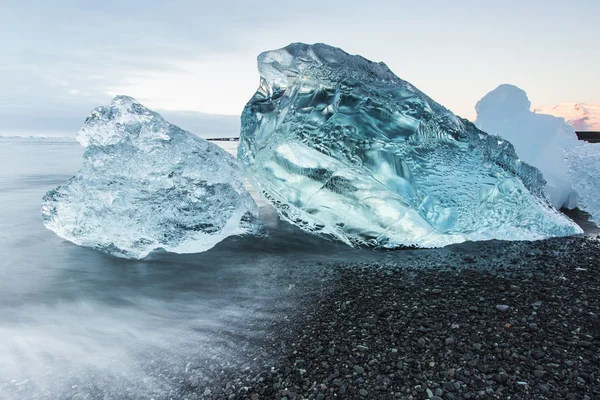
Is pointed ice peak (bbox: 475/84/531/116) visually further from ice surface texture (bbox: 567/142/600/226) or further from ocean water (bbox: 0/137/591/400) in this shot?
ocean water (bbox: 0/137/591/400)

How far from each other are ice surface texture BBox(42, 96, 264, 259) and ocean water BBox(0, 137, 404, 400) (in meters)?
0.26

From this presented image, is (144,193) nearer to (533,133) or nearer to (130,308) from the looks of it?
(130,308)

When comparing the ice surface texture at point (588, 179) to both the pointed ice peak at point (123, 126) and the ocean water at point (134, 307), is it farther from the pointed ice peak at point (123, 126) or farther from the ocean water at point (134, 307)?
the pointed ice peak at point (123, 126)

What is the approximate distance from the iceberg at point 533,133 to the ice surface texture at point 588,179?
103 centimetres

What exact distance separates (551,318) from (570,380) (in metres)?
0.71

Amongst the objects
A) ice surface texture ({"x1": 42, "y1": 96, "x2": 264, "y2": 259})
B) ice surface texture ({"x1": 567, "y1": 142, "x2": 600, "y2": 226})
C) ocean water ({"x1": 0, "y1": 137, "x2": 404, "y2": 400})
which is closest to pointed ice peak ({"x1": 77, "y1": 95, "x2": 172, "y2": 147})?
ice surface texture ({"x1": 42, "y1": 96, "x2": 264, "y2": 259})

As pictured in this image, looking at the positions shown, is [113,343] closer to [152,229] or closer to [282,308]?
[282,308]

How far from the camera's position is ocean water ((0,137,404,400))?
2.57 m

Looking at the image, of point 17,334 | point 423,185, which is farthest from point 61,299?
point 423,185

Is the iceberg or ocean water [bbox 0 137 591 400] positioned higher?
the iceberg

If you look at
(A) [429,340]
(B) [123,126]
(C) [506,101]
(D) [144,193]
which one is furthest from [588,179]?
(B) [123,126]

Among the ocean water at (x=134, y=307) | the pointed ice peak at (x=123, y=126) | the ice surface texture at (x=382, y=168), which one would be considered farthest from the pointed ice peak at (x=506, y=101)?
the pointed ice peak at (x=123, y=126)

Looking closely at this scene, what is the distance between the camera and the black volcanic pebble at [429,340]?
2168 millimetres

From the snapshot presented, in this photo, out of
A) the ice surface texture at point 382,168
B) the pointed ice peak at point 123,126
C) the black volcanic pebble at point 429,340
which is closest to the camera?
the black volcanic pebble at point 429,340
